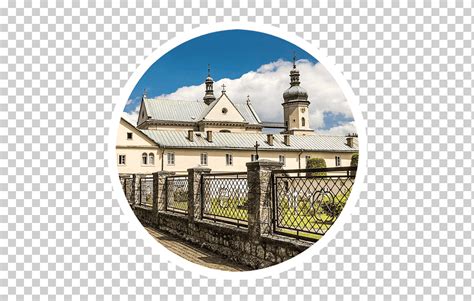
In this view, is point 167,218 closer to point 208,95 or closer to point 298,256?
point 298,256

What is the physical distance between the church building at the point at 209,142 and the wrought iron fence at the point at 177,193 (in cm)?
2100

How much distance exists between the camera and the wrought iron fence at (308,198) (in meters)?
5.34

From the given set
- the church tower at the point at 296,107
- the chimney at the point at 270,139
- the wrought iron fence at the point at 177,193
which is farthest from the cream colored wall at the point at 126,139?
the church tower at the point at 296,107

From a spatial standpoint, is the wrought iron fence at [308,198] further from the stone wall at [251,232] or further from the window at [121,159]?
the window at [121,159]

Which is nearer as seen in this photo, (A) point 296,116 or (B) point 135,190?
(B) point 135,190

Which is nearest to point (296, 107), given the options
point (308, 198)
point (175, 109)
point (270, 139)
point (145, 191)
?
point (175, 109)

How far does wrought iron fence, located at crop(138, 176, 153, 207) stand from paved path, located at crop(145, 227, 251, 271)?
3313 millimetres

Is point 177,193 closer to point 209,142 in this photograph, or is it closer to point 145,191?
point 145,191

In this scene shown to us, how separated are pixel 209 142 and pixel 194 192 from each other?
2623 centimetres

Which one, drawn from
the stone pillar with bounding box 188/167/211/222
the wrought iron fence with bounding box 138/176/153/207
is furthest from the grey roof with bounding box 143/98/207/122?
the stone pillar with bounding box 188/167/211/222

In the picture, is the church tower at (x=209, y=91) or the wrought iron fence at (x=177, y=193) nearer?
the wrought iron fence at (x=177, y=193)

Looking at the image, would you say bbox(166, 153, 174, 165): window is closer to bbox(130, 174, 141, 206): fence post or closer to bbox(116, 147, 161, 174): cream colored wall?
bbox(116, 147, 161, 174): cream colored wall

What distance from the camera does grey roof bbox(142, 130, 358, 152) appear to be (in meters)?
33.4

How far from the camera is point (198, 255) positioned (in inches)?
287
